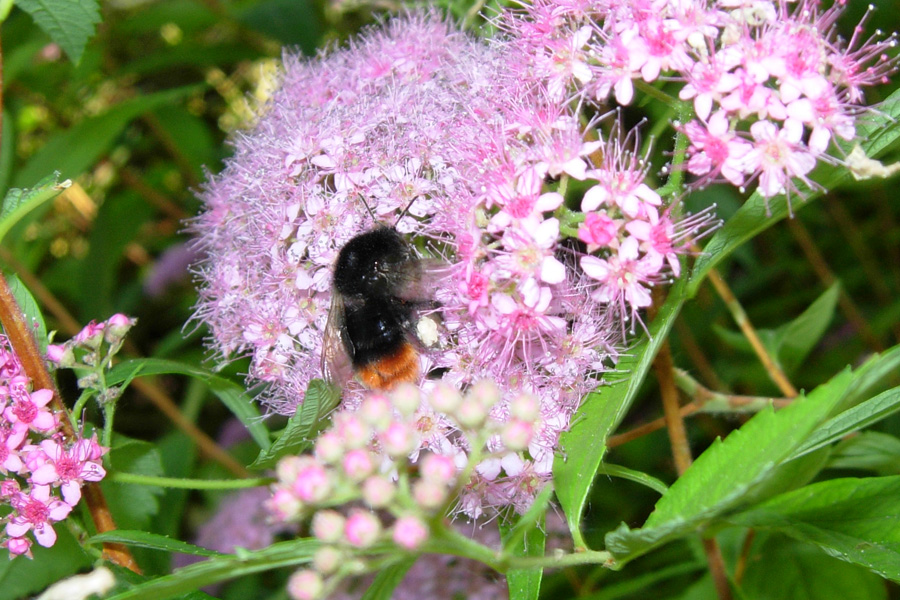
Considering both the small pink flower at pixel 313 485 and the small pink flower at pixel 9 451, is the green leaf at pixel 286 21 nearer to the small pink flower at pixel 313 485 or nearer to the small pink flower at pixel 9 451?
the small pink flower at pixel 9 451

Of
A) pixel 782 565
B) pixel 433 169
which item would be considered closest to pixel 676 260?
pixel 433 169

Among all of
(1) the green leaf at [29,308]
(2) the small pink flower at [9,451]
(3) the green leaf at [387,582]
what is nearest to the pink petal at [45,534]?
(2) the small pink flower at [9,451]

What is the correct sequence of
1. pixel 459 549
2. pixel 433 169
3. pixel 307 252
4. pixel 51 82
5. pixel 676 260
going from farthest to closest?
pixel 51 82 → pixel 307 252 → pixel 433 169 → pixel 676 260 → pixel 459 549

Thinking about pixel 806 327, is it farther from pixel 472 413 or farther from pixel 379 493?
pixel 379 493

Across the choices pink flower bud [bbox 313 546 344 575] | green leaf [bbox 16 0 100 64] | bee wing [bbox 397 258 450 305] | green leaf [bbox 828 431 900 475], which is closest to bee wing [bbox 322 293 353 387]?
bee wing [bbox 397 258 450 305]

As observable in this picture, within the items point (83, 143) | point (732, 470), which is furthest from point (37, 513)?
point (83, 143)

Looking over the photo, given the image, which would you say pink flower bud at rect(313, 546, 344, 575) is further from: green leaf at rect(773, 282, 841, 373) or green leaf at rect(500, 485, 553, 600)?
green leaf at rect(773, 282, 841, 373)

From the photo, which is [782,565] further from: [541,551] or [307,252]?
[307,252]
